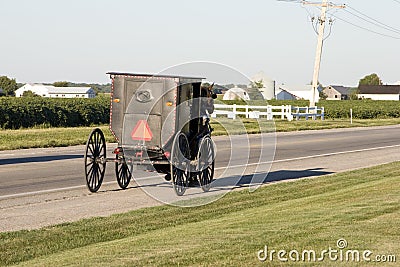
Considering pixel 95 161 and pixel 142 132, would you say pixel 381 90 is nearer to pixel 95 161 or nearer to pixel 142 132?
pixel 95 161

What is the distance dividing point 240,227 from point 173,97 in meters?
4.96

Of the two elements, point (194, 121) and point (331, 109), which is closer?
point (194, 121)

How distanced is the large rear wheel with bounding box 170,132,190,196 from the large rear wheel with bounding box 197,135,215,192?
407 mm

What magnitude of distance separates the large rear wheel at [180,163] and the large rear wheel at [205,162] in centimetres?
41

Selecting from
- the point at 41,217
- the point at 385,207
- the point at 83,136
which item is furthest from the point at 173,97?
the point at 83,136

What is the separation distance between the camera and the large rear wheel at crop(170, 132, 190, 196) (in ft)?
50.0

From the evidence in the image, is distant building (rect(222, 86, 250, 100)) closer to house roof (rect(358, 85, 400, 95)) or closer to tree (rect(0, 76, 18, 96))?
tree (rect(0, 76, 18, 96))

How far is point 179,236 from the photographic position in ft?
33.1

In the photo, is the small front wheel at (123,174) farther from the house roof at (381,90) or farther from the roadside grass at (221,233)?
the house roof at (381,90)

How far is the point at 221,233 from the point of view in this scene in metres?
10.0

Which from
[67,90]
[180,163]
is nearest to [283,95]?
[67,90]

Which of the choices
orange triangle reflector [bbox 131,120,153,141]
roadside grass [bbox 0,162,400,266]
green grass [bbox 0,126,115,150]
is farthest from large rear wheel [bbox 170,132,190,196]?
green grass [bbox 0,126,115,150]

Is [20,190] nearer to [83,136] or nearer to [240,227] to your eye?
[240,227]

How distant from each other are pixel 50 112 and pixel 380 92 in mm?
140887
